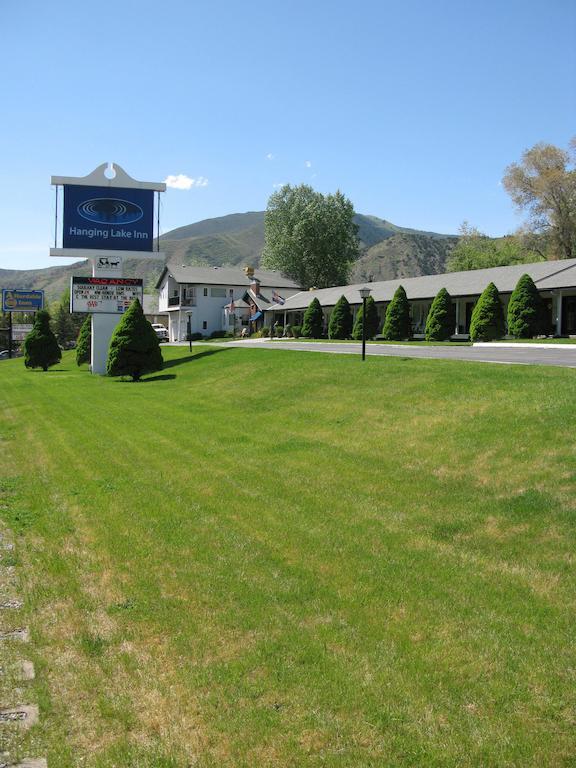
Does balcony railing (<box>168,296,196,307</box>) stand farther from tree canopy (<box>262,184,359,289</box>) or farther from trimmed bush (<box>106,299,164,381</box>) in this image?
trimmed bush (<box>106,299,164,381</box>)

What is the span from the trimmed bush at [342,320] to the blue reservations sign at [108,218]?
1718 centimetres

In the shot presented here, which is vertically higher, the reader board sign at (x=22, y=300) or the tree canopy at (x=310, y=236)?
the tree canopy at (x=310, y=236)

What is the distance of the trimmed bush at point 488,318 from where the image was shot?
38375 mm

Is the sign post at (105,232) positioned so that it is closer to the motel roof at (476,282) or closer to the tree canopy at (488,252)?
the motel roof at (476,282)

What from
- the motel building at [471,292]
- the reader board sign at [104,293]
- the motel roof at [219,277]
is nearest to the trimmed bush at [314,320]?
the motel building at [471,292]

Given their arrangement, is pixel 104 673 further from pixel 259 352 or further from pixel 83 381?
pixel 83 381

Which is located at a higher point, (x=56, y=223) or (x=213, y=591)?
(x=56, y=223)

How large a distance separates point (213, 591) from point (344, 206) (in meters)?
85.1

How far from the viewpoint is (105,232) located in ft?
133

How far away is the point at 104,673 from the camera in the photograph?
4.66m

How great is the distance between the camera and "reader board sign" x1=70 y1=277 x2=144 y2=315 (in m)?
39.3

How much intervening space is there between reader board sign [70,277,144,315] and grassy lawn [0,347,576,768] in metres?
27.2

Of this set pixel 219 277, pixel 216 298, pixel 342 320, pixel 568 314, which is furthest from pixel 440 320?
pixel 219 277

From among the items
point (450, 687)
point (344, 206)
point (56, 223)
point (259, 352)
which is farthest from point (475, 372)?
point (344, 206)
